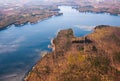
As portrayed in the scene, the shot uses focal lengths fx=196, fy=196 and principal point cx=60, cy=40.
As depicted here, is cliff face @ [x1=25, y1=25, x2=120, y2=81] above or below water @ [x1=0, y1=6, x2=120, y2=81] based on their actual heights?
above

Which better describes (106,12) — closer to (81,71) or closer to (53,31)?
(53,31)

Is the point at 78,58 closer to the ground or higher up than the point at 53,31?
higher up

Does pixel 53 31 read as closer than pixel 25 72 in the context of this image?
No

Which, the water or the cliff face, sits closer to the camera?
the cliff face

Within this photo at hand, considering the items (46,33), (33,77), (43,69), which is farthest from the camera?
(46,33)

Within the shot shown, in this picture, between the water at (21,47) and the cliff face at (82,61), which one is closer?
the cliff face at (82,61)

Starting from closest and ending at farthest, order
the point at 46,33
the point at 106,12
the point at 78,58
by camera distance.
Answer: the point at 78,58 → the point at 46,33 → the point at 106,12

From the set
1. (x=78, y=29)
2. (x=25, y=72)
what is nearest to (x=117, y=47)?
(x=25, y=72)

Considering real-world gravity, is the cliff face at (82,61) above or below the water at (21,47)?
above
